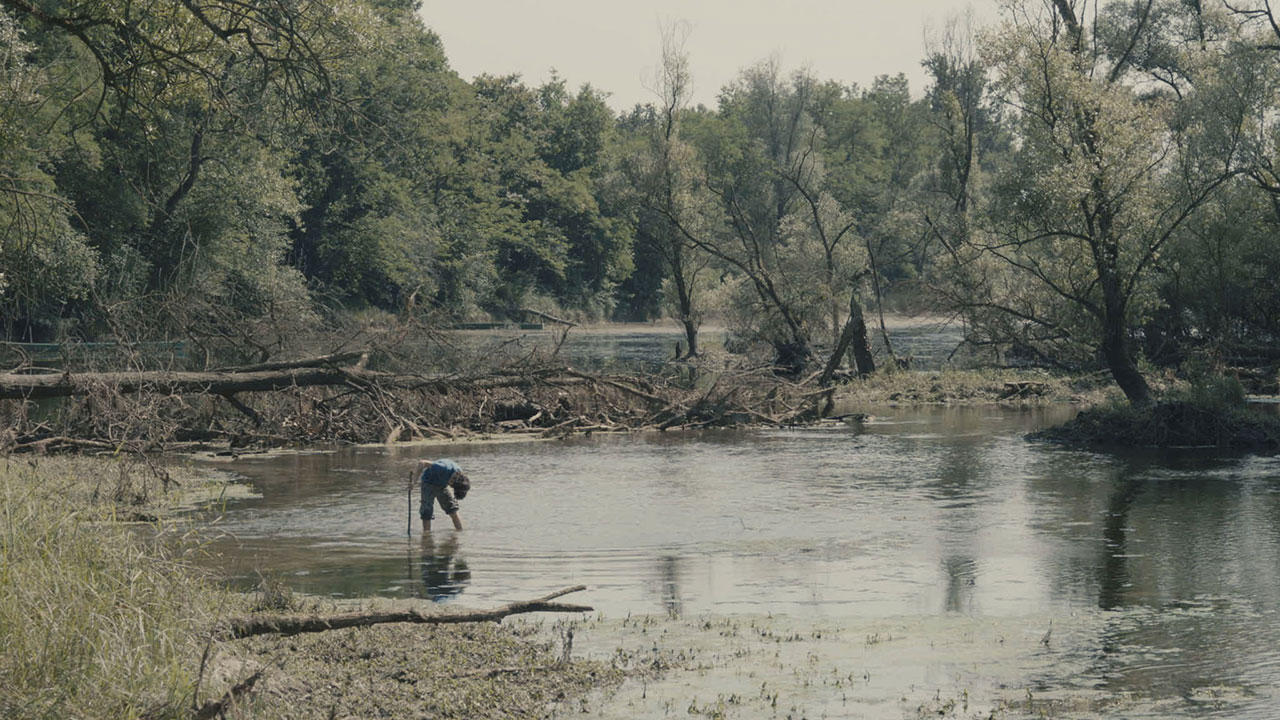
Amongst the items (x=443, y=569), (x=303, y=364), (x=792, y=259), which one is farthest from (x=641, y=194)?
(x=443, y=569)

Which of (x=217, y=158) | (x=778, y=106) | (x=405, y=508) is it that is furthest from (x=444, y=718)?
(x=778, y=106)

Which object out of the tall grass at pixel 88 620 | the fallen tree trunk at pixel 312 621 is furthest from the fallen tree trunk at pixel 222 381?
the fallen tree trunk at pixel 312 621

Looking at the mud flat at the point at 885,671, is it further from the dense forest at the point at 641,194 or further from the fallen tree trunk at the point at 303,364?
the fallen tree trunk at the point at 303,364

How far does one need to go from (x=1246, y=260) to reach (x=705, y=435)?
18050 mm

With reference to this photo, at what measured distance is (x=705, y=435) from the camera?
3061 centimetres

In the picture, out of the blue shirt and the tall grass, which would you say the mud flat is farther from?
the blue shirt

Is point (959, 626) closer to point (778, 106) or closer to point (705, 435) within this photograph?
point (705, 435)

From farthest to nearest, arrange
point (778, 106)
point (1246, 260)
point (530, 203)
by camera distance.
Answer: point (530, 203), point (778, 106), point (1246, 260)

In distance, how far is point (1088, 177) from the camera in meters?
30.6

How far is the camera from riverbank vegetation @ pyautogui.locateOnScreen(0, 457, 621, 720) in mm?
7281

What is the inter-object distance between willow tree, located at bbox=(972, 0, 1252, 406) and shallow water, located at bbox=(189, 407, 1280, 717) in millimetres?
6324

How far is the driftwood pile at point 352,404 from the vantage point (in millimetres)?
21516

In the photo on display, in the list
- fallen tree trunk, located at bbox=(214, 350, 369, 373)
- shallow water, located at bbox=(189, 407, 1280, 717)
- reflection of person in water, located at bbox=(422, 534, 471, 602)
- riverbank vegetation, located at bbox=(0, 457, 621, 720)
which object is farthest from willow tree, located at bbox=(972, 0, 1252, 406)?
riverbank vegetation, located at bbox=(0, 457, 621, 720)

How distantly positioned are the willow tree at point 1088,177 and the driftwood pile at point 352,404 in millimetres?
7238
